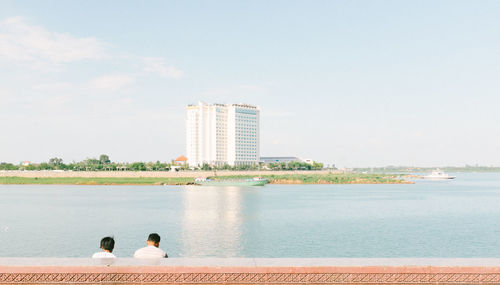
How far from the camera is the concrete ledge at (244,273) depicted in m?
10.1

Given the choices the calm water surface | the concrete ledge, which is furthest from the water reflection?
the concrete ledge

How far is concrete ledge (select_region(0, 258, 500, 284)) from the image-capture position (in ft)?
33.1

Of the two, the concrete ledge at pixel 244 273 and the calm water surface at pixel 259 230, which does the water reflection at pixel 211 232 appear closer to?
the calm water surface at pixel 259 230

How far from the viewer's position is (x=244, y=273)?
10289 mm

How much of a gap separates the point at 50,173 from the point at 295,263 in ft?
634

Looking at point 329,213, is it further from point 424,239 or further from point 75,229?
point 75,229

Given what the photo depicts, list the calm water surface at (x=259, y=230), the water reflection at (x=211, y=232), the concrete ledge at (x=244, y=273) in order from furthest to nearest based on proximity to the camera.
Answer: the calm water surface at (x=259, y=230), the water reflection at (x=211, y=232), the concrete ledge at (x=244, y=273)

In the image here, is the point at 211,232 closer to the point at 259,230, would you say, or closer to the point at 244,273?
the point at 259,230

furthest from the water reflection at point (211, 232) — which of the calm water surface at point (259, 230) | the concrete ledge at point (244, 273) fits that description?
the concrete ledge at point (244, 273)

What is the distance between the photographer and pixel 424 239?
133ft

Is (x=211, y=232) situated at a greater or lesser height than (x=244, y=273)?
lesser

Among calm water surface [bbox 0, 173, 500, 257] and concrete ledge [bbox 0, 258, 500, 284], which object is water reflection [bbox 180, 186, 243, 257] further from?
concrete ledge [bbox 0, 258, 500, 284]

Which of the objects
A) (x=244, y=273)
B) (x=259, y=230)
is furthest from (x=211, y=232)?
(x=244, y=273)

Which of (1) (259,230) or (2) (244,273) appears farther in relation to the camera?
(1) (259,230)
